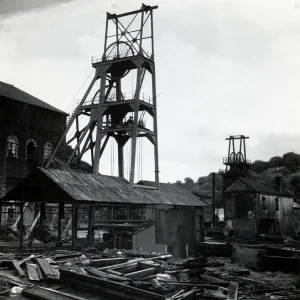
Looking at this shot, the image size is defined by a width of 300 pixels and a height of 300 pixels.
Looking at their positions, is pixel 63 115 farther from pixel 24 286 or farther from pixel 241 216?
pixel 24 286

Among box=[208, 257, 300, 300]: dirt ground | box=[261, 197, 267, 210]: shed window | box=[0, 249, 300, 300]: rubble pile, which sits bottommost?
box=[208, 257, 300, 300]: dirt ground

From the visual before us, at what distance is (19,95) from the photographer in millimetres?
34375

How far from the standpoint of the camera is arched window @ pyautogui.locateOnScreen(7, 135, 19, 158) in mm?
31916

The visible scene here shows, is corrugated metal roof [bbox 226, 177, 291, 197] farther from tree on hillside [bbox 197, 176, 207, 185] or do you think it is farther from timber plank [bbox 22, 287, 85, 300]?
tree on hillside [bbox 197, 176, 207, 185]

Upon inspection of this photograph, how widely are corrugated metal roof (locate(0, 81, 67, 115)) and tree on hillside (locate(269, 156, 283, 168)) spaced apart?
5495 cm

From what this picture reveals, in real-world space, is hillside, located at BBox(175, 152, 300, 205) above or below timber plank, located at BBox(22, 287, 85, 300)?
above

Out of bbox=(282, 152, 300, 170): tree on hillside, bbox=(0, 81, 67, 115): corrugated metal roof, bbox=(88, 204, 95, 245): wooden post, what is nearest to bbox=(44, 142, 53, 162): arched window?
bbox=(0, 81, 67, 115): corrugated metal roof

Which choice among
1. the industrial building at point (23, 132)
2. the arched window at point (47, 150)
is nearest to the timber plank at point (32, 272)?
the industrial building at point (23, 132)

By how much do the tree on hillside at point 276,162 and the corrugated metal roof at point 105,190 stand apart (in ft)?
186

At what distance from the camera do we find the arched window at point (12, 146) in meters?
31.9

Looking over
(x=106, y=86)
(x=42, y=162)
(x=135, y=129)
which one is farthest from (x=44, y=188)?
(x=42, y=162)

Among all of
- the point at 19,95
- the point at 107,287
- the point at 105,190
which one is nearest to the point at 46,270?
the point at 107,287

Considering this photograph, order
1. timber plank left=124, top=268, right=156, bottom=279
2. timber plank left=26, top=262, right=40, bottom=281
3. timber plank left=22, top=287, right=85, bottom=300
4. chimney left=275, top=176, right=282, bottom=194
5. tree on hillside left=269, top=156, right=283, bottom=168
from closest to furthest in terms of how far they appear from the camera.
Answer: timber plank left=22, top=287, right=85, bottom=300 → timber plank left=26, top=262, right=40, bottom=281 → timber plank left=124, top=268, right=156, bottom=279 → chimney left=275, top=176, right=282, bottom=194 → tree on hillside left=269, top=156, right=283, bottom=168

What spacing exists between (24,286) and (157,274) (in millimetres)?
3515
